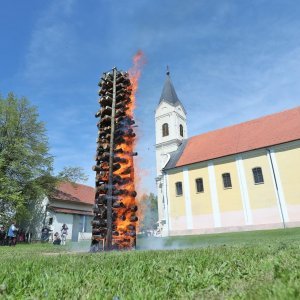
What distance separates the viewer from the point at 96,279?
289 centimetres

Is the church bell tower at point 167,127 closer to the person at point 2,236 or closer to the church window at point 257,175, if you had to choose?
the church window at point 257,175

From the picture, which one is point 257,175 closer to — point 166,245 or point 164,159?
point 164,159

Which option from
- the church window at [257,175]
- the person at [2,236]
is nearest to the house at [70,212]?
the person at [2,236]

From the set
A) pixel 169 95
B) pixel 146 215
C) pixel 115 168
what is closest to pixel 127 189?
pixel 115 168

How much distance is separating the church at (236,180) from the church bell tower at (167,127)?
8.21ft

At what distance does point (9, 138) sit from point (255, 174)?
2735 cm

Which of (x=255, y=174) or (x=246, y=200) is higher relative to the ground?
(x=255, y=174)

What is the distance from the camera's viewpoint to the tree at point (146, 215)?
1110 centimetres

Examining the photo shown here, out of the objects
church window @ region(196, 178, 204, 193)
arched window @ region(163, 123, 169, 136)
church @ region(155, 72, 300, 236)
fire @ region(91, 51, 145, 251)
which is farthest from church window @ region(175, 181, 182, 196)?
fire @ region(91, 51, 145, 251)

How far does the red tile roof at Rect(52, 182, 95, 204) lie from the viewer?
3675 centimetres

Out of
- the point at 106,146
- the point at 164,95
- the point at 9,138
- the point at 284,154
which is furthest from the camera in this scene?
the point at 164,95

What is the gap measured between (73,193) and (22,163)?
465 inches

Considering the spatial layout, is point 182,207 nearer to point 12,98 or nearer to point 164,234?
point 164,234

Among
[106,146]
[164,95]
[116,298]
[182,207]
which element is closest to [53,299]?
[116,298]
